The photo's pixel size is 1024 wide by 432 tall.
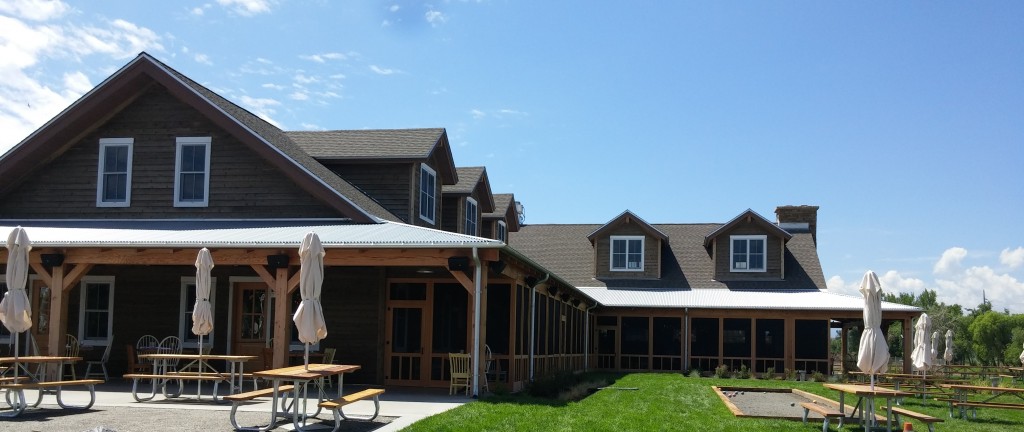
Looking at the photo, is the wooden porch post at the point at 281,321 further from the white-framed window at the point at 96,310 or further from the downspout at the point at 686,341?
the downspout at the point at 686,341

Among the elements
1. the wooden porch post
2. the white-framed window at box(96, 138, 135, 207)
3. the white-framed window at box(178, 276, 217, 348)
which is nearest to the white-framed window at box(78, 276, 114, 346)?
the white-framed window at box(178, 276, 217, 348)

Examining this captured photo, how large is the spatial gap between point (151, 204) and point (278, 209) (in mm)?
2798

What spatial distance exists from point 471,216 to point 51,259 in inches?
491

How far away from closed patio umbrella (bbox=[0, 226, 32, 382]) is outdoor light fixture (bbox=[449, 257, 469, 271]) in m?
6.18

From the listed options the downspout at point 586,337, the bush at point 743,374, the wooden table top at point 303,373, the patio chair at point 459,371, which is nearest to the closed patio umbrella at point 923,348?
the bush at point 743,374

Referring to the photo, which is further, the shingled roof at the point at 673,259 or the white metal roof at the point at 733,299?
the shingled roof at the point at 673,259

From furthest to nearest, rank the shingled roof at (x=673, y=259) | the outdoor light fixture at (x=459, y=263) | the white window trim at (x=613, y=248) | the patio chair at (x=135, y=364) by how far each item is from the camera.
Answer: the white window trim at (x=613, y=248), the shingled roof at (x=673, y=259), the patio chair at (x=135, y=364), the outdoor light fixture at (x=459, y=263)

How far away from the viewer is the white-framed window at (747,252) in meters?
34.0

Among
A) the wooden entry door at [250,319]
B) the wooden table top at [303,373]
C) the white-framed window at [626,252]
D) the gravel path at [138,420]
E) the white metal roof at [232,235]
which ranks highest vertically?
the white-framed window at [626,252]

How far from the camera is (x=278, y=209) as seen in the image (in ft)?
64.8

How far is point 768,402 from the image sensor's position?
61.3 ft

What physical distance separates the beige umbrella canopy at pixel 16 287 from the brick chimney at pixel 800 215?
3047 centimetres

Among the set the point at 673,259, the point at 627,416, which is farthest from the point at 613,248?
the point at 627,416

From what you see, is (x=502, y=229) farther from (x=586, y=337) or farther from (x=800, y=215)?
(x=800, y=215)
